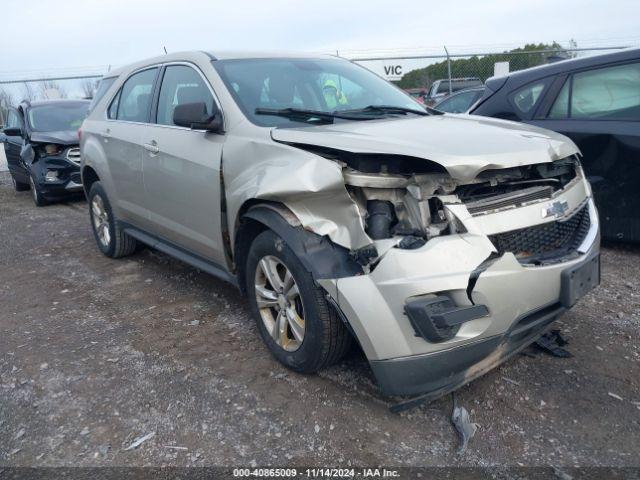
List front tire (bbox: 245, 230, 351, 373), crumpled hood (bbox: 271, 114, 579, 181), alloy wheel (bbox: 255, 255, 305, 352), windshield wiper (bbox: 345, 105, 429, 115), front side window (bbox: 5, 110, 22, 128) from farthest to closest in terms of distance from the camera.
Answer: front side window (bbox: 5, 110, 22, 128)
windshield wiper (bbox: 345, 105, 429, 115)
alloy wheel (bbox: 255, 255, 305, 352)
front tire (bbox: 245, 230, 351, 373)
crumpled hood (bbox: 271, 114, 579, 181)

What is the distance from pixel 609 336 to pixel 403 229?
5.96ft

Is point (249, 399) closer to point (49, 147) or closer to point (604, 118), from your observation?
point (604, 118)

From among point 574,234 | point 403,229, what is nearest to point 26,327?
point 403,229

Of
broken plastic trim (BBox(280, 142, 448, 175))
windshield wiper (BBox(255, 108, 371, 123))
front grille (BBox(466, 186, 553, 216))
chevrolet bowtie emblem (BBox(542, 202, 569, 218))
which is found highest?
windshield wiper (BBox(255, 108, 371, 123))

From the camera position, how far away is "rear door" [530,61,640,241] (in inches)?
176

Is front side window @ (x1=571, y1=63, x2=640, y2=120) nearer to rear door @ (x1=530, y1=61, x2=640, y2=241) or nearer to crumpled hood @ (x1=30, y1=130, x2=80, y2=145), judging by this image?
rear door @ (x1=530, y1=61, x2=640, y2=241)

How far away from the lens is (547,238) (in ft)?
9.32

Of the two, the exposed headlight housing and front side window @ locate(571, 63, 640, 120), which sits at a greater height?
front side window @ locate(571, 63, 640, 120)

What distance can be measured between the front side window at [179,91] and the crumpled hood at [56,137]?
5433 millimetres

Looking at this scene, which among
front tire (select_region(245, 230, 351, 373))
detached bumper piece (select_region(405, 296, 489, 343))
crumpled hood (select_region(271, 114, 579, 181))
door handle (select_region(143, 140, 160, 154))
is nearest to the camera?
detached bumper piece (select_region(405, 296, 489, 343))

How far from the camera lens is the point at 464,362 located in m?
2.50

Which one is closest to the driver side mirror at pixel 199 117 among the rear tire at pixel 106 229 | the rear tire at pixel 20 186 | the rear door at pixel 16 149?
the rear tire at pixel 106 229

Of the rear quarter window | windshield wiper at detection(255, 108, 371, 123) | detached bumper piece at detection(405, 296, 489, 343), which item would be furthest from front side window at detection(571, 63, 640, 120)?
detached bumper piece at detection(405, 296, 489, 343)

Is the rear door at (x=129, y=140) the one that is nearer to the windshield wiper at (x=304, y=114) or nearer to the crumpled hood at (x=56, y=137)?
the windshield wiper at (x=304, y=114)
